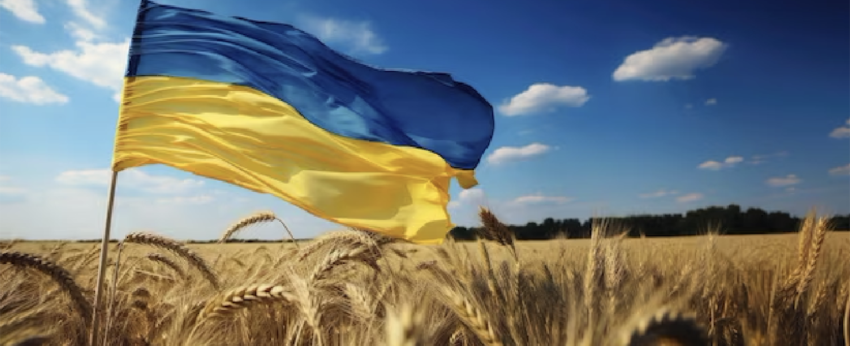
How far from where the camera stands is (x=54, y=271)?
7.50 ft

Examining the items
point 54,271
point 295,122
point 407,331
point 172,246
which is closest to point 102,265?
point 54,271

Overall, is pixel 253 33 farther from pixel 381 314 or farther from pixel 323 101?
pixel 381 314

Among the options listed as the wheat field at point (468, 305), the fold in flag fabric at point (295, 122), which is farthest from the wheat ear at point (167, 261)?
the fold in flag fabric at point (295, 122)

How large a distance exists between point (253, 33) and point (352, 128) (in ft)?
3.46

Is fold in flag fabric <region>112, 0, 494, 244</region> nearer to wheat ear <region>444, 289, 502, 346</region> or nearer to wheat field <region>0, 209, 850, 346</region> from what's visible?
wheat field <region>0, 209, 850, 346</region>

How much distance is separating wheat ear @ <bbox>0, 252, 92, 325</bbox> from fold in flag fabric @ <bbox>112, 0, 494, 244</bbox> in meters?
1.04

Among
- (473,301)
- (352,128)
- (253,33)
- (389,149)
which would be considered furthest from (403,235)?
(253,33)

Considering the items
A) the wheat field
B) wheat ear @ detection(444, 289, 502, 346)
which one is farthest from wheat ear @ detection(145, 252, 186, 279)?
wheat ear @ detection(444, 289, 502, 346)

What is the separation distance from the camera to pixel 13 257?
2.12 meters

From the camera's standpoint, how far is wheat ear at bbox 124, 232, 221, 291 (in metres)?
3.05

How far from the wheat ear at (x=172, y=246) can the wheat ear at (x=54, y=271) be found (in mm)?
655

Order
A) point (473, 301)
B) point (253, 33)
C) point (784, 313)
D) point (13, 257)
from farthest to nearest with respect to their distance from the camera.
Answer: point (253, 33)
point (784, 313)
point (13, 257)
point (473, 301)

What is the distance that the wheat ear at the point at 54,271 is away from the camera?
2.12 meters

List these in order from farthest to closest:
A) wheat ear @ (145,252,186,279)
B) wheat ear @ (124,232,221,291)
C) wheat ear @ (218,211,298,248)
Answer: wheat ear @ (218,211,298,248)
wheat ear @ (145,252,186,279)
wheat ear @ (124,232,221,291)
